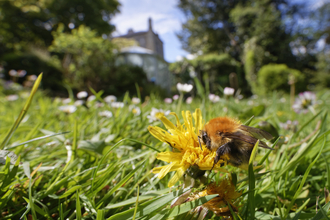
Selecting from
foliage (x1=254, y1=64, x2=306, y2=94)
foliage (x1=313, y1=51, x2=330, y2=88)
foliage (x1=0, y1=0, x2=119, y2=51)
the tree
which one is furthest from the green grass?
foliage (x1=0, y1=0, x2=119, y2=51)

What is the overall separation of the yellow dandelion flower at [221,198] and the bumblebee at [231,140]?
52 mm

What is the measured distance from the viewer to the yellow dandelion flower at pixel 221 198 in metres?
0.36

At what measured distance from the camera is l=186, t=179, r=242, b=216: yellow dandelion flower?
363 mm

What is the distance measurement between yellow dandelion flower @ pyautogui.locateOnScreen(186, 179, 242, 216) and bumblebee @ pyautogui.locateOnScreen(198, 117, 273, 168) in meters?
0.05

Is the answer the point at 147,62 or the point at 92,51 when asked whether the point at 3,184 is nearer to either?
the point at 92,51

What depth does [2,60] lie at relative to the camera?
12352 millimetres

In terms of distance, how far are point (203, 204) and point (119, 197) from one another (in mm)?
259

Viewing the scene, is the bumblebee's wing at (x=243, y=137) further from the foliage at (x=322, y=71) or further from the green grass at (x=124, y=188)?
the foliage at (x=322, y=71)

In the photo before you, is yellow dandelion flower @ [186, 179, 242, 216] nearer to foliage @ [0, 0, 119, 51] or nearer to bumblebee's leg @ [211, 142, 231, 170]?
bumblebee's leg @ [211, 142, 231, 170]

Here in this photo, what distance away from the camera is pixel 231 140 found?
0.37 m

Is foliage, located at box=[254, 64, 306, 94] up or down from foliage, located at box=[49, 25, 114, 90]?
down

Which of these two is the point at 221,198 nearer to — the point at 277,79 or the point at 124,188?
the point at 124,188

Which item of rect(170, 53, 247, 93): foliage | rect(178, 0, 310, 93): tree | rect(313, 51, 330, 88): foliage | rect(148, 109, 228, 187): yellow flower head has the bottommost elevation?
rect(148, 109, 228, 187): yellow flower head

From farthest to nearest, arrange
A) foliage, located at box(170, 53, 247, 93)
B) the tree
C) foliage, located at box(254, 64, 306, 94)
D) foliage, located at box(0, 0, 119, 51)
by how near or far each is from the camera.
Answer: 1. foliage, located at box(170, 53, 247, 93)
2. foliage, located at box(0, 0, 119, 51)
3. the tree
4. foliage, located at box(254, 64, 306, 94)
